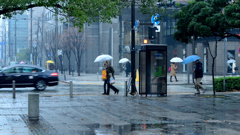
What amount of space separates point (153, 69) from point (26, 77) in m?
8.00

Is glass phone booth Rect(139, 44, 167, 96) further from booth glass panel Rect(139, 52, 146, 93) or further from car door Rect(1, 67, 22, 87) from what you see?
car door Rect(1, 67, 22, 87)

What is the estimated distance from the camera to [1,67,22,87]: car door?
20423mm

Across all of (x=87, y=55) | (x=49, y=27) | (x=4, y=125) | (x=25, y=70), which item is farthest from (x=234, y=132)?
(x=49, y=27)

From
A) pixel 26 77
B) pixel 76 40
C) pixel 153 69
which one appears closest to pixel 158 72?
pixel 153 69

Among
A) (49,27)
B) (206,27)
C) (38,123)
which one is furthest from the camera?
(49,27)

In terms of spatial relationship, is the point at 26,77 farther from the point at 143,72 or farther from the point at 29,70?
the point at 143,72

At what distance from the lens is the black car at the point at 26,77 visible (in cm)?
2052

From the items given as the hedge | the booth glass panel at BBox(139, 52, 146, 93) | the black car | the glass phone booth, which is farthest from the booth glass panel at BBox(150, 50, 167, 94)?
the black car

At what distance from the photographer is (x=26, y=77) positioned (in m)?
20.8

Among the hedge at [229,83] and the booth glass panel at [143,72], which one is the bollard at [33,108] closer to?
the booth glass panel at [143,72]

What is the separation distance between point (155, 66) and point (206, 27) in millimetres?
3077

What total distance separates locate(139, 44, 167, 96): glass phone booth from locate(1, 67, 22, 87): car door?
7.75 meters

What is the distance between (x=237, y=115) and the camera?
11352 mm

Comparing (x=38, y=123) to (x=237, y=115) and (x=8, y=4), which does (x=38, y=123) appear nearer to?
(x=8, y=4)
